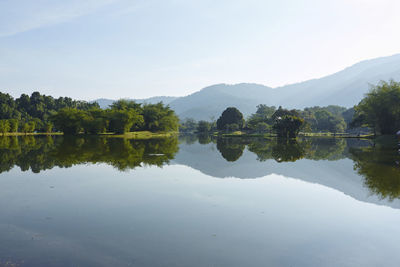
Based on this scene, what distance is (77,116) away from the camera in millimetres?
70125

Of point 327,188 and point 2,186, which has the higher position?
point 2,186

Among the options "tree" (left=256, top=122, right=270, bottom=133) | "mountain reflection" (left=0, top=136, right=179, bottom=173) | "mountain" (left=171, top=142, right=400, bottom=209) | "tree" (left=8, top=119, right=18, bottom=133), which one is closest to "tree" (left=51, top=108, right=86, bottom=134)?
"tree" (left=8, top=119, right=18, bottom=133)

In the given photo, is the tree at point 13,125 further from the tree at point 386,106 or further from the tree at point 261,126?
the tree at point 386,106

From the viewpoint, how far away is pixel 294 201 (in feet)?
33.8

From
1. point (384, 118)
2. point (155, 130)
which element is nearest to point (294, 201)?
point (384, 118)

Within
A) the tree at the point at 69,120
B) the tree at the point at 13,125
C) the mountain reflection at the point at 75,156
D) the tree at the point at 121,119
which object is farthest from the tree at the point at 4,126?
the mountain reflection at the point at 75,156

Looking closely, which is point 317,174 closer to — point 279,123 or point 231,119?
point 279,123

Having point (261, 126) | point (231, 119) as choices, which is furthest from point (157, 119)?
point (261, 126)

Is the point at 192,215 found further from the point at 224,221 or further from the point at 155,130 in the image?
the point at 155,130

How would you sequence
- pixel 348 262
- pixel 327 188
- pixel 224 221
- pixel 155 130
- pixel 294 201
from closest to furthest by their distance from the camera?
pixel 348 262
pixel 224 221
pixel 294 201
pixel 327 188
pixel 155 130

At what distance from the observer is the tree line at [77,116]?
7025 cm

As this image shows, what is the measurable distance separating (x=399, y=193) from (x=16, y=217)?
14028mm

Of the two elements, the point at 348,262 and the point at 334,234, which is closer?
the point at 348,262

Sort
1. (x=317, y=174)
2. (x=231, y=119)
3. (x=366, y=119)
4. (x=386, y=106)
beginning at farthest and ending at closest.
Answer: (x=231, y=119), (x=366, y=119), (x=386, y=106), (x=317, y=174)
